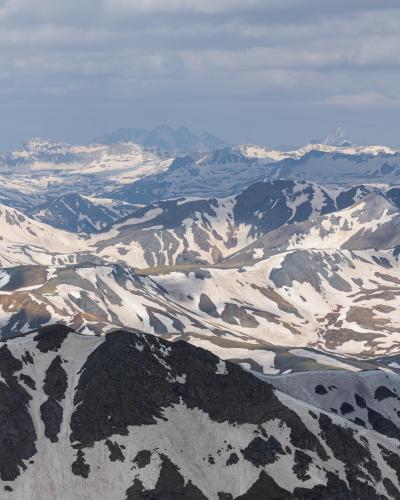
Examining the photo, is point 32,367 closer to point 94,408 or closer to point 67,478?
point 94,408

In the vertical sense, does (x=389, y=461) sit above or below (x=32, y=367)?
below

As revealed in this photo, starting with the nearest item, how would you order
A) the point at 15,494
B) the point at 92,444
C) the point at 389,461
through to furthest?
1. the point at 15,494
2. the point at 92,444
3. the point at 389,461

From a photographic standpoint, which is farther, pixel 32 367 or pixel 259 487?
pixel 32 367

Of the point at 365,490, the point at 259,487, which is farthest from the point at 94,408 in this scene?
the point at 365,490

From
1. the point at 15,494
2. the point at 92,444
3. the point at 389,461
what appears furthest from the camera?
the point at 389,461

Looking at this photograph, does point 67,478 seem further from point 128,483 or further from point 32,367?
point 32,367

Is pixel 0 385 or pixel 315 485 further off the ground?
pixel 0 385

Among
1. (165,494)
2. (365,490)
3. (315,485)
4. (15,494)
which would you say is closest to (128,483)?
(165,494)

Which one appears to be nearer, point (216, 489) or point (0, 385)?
point (216, 489)

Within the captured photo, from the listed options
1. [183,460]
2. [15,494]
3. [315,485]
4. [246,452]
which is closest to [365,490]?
[315,485]
